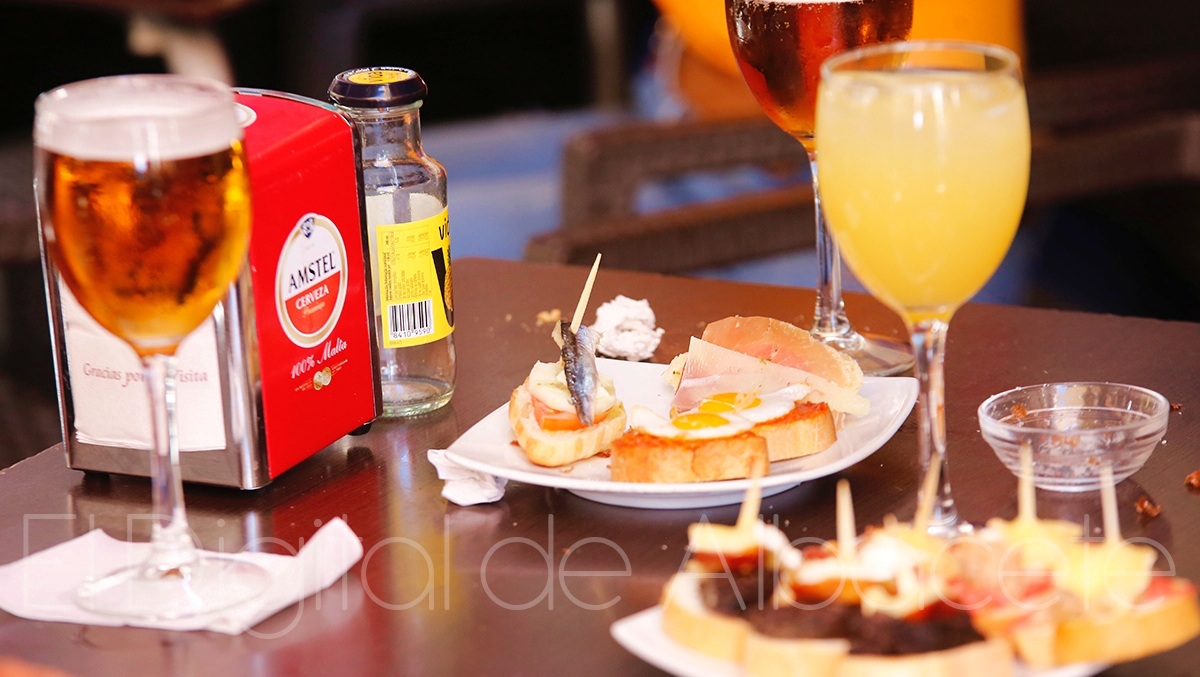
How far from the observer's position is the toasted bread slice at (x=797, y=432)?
1006 millimetres

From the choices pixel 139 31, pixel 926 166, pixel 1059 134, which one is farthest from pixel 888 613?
pixel 139 31

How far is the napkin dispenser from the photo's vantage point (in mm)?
1012

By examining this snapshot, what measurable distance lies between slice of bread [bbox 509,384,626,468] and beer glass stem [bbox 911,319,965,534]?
23 centimetres

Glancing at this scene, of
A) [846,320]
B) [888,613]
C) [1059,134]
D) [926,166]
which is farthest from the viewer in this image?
[1059,134]

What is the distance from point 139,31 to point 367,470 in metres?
2.70

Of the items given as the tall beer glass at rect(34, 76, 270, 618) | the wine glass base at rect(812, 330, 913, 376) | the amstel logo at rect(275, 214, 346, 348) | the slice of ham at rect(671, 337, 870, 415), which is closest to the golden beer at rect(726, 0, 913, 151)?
the wine glass base at rect(812, 330, 913, 376)

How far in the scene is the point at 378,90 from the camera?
3.76 ft

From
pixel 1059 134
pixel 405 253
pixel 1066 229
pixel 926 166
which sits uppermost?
pixel 926 166

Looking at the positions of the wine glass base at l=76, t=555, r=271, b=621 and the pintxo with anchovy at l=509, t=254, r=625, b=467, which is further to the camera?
the pintxo with anchovy at l=509, t=254, r=625, b=467

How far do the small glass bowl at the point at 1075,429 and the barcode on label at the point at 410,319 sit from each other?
0.43 m

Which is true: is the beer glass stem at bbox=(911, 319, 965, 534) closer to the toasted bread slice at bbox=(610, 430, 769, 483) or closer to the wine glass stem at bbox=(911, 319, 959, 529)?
the wine glass stem at bbox=(911, 319, 959, 529)

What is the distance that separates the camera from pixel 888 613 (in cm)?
71

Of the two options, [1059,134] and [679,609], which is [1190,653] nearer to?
[679,609]

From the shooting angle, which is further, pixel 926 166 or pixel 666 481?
pixel 666 481
